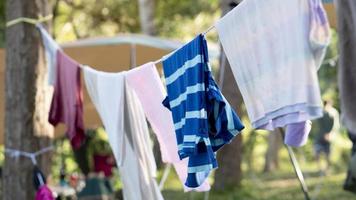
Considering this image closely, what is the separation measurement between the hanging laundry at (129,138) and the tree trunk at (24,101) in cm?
168

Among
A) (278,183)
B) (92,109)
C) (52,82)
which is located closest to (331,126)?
(278,183)

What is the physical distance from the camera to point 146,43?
911cm

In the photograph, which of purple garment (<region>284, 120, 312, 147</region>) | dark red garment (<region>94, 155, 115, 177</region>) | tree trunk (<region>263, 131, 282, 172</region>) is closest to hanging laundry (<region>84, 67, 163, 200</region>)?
purple garment (<region>284, 120, 312, 147</region>)

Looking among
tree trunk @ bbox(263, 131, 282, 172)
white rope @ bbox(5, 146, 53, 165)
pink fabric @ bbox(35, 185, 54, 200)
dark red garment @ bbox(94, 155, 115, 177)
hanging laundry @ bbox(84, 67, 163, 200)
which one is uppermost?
hanging laundry @ bbox(84, 67, 163, 200)

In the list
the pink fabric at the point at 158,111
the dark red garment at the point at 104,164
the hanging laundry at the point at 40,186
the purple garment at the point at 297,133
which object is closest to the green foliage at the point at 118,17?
the dark red garment at the point at 104,164

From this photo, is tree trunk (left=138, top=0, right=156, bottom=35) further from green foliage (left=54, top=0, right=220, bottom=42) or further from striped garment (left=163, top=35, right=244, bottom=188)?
striped garment (left=163, top=35, right=244, bottom=188)

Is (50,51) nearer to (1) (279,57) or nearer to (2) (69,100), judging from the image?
(2) (69,100)

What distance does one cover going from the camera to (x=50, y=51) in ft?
23.3

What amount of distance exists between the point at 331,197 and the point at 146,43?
3.08 metres

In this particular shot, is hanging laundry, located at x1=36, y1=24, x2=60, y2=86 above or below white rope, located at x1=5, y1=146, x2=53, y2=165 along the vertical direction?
above

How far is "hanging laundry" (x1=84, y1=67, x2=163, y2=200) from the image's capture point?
18.2 feet

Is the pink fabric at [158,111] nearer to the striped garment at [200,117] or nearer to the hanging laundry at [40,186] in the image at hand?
the striped garment at [200,117]

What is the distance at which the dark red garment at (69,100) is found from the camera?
661 centimetres

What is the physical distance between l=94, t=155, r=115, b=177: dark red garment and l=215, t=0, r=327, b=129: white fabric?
29.3 ft
